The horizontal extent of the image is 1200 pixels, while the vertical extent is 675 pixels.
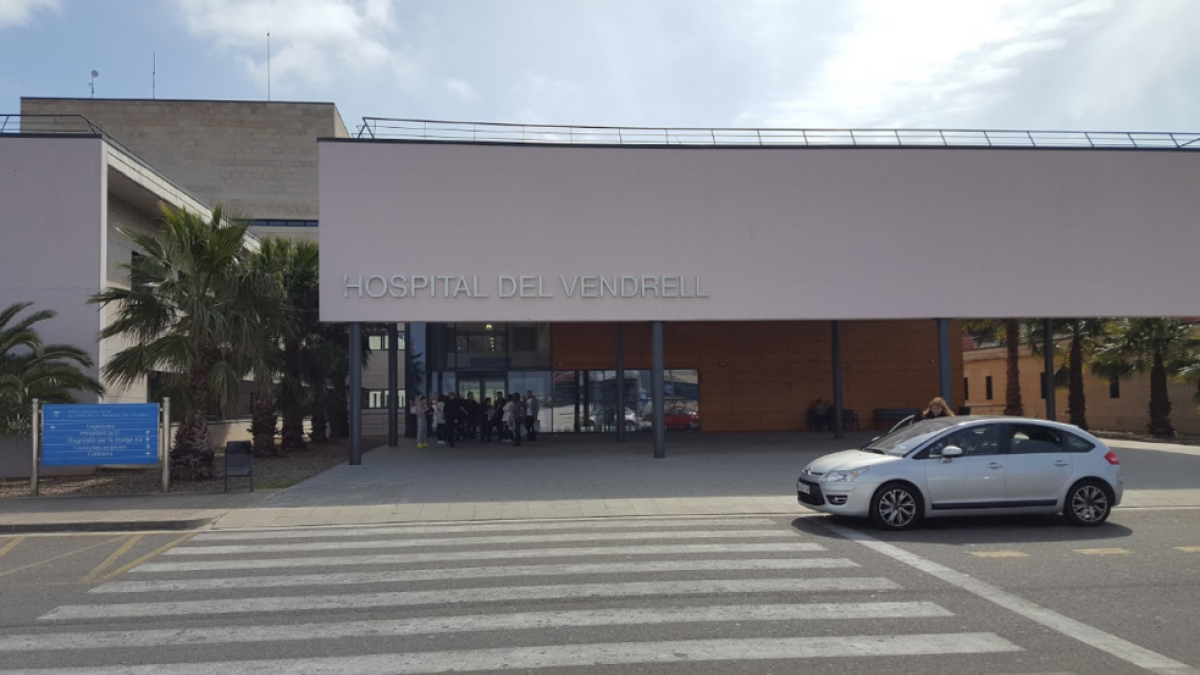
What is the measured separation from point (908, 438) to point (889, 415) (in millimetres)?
19155

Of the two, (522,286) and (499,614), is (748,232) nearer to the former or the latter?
(522,286)

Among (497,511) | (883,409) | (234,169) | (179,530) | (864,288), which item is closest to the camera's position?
(179,530)

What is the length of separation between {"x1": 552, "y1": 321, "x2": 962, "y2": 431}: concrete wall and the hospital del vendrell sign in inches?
379

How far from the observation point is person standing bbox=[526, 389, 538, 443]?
26141mm

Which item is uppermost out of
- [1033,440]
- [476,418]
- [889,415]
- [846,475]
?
[1033,440]

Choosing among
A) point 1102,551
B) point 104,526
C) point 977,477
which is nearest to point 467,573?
point 977,477

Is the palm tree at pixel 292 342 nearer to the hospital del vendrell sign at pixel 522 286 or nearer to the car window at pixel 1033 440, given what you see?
the hospital del vendrell sign at pixel 522 286

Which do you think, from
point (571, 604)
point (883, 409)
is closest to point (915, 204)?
point (883, 409)

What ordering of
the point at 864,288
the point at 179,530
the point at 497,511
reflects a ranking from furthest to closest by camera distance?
the point at 864,288 < the point at 497,511 < the point at 179,530

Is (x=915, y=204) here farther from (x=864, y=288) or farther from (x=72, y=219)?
(x=72, y=219)

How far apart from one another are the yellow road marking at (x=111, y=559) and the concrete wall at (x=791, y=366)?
67.1 ft

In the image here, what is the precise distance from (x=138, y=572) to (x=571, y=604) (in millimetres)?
4959

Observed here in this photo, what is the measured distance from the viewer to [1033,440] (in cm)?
1149

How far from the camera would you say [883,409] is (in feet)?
100
